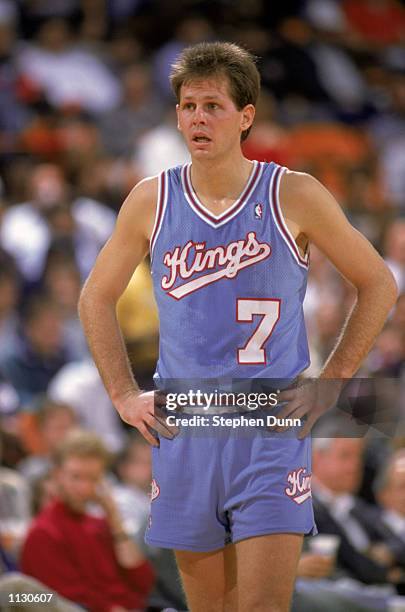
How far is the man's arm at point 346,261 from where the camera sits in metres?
4.02

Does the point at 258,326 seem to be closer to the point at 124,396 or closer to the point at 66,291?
the point at 124,396

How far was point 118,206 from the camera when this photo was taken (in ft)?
36.8

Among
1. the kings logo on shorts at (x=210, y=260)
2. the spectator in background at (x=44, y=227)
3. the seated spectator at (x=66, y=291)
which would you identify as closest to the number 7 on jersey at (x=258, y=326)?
the kings logo on shorts at (x=210, y=260)

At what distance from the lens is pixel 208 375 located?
398 cm

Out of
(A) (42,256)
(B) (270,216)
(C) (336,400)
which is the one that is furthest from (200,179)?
(A) (42,256)

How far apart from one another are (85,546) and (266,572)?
3.08m

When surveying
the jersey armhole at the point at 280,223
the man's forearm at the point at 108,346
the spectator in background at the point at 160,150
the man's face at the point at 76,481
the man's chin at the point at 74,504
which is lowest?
the man's chin at the point at 74,504

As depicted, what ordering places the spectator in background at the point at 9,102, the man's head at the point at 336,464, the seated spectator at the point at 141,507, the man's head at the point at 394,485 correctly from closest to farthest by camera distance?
1. the seated spectator at the point at 141,507
2. the man's head at the point at 394,485
3. the man's head at the point at 336,464
4. the spectator in background at the point at 9,102

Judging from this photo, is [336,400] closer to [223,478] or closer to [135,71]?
[223,478]

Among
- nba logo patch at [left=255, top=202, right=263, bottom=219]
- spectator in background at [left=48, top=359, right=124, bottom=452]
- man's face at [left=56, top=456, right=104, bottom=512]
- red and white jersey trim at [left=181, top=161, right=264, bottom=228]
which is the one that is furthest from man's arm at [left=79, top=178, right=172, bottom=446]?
spectator in background at [left=48, top=359, right=124, bottom=452]

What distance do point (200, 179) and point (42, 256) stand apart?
627cm

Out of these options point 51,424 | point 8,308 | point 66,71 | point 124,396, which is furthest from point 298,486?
point 66,71

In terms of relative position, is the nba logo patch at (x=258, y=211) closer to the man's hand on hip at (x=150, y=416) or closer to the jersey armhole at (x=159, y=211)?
the jersey armhole at (x=159, y=211)

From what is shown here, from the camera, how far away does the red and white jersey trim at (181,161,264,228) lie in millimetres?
4043
